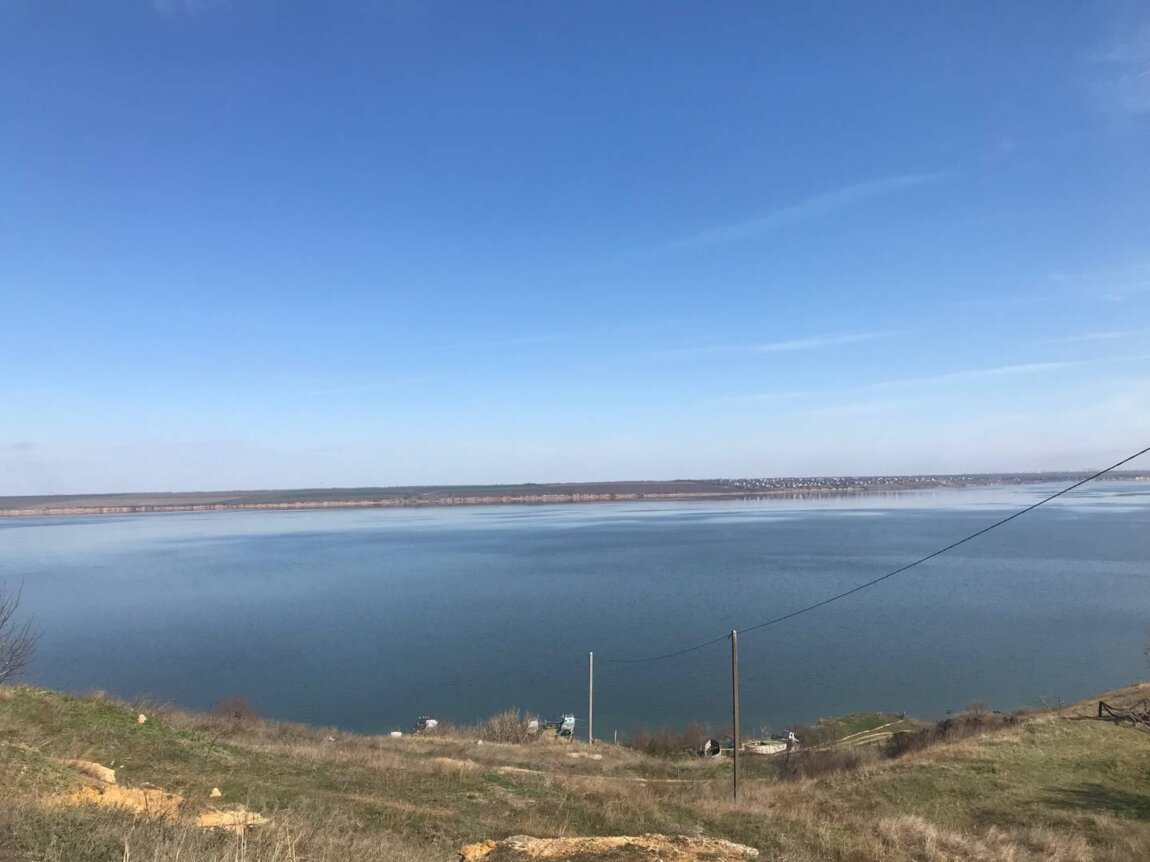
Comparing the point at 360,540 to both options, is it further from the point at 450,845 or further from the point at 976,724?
the point at 450,845

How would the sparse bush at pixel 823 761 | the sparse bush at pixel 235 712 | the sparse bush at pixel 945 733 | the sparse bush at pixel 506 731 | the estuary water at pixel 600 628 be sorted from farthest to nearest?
the estuary water at pixel 600 628 < the sparse bush at pixel 506 731 < the sparse bush at pixel 235 712 < the sparse bush at pixel 945 733 < the sparse bush at pixel 823 761

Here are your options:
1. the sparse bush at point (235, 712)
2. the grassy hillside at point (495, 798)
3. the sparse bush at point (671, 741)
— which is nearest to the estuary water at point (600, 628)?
the sparse bush at point (671, 741)

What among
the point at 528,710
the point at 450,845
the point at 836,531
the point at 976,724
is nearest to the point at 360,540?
the point at 836,531

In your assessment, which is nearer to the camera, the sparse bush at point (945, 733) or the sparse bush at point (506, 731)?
the sparse bush at point (945, 733)

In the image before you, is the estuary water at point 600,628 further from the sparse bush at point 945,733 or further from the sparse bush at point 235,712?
the sparse bush at point 945,733

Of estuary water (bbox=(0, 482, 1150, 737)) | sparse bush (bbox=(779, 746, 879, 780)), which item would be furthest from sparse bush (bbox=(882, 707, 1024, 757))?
estuary water (bbox=(0, 482, 1150, 737))

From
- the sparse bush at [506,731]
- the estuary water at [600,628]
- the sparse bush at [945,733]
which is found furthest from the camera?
the estuary water at [600,628]

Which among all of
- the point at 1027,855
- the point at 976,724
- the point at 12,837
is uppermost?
the point at 12,837

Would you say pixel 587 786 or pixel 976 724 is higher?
pixel 587 786
